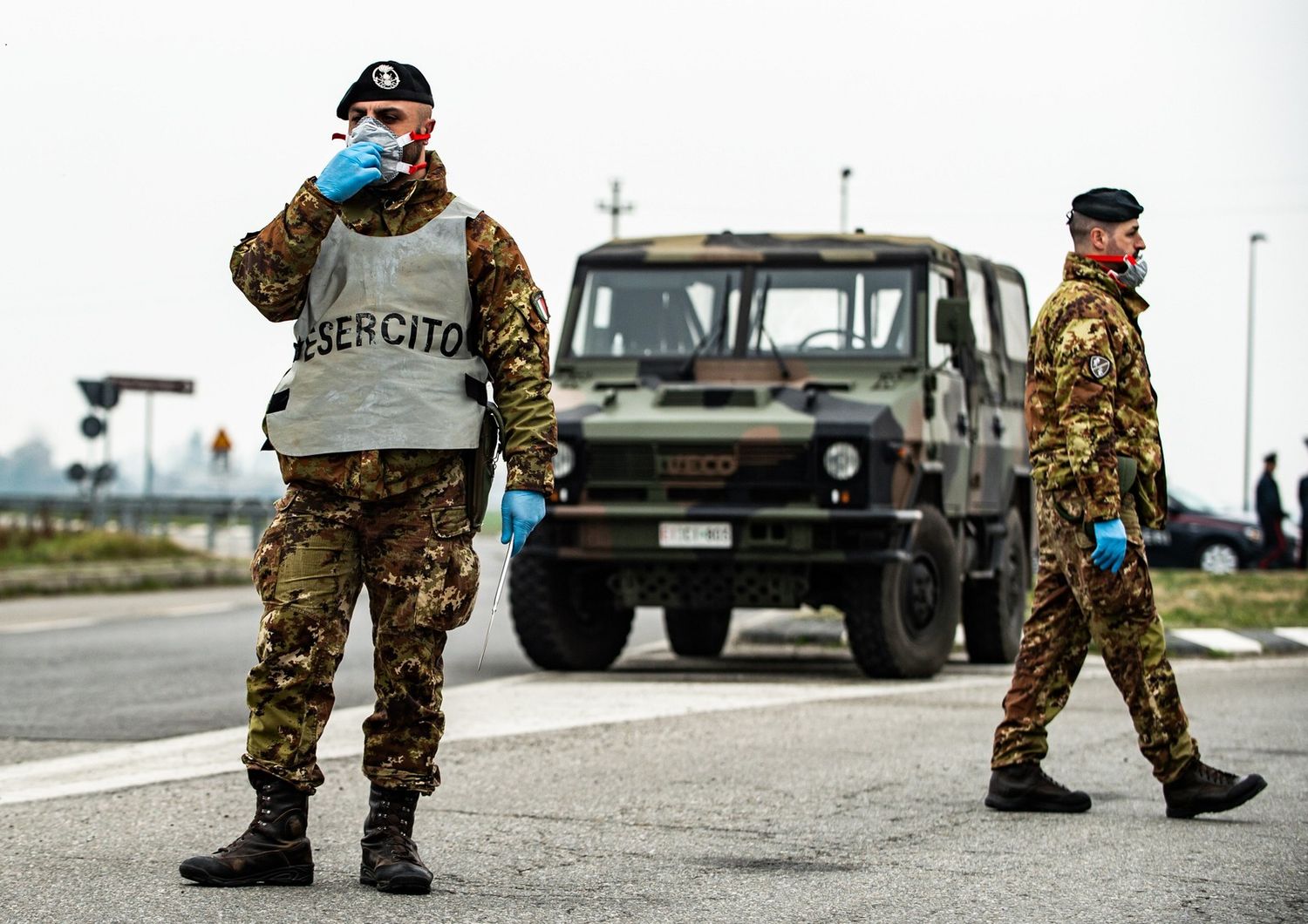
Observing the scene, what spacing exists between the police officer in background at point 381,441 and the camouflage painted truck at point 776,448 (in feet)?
20.7

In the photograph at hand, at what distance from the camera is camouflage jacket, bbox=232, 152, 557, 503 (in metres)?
5.20

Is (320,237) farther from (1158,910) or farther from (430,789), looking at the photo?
(1158,910)

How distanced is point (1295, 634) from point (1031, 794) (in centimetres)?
896

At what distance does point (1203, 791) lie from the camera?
6699 millimetres

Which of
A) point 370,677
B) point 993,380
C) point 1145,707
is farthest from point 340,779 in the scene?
point 993,380

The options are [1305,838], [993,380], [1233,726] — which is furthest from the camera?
[993,380]

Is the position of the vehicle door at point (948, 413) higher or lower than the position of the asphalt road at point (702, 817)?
higher

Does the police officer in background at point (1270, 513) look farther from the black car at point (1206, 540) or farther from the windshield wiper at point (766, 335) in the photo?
the windshield wiper at point (766, 335)

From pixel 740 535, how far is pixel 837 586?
700mm

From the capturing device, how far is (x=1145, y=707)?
6.72 metres

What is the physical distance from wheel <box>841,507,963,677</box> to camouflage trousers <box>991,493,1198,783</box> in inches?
184

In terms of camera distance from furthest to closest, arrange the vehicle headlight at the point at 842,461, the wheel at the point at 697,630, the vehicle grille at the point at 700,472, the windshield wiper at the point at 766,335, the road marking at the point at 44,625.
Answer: the road marking at the point at 44,625 < the wheel at the point at 697,630 < the windshield wiper at the point at 766,335 < the vehicle grille at the point at 700,472 < the vehicle headlight at the point at 842,461

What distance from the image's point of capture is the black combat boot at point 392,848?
5.06 metres

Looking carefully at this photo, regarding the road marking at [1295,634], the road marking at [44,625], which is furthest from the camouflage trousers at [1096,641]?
the road marking at [44,625]
